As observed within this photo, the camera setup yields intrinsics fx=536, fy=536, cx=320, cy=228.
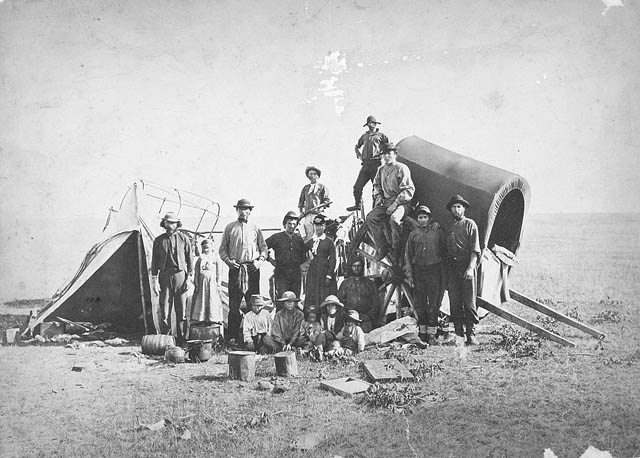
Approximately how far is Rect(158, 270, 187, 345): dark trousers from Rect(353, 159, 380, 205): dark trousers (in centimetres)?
332

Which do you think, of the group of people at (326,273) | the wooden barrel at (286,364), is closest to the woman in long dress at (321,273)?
the group of people at (326,273)

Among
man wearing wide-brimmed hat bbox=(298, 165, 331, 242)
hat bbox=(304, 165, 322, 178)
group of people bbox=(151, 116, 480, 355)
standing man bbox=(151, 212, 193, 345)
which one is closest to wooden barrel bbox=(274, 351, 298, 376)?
group of people bbox=(151, 116, 480, 355)

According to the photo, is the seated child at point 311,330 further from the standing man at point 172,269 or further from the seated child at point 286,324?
the standing man at point 172,269

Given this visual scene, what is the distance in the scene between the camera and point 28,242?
7.78 meters

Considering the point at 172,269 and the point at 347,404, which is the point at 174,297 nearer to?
the point at 172,269

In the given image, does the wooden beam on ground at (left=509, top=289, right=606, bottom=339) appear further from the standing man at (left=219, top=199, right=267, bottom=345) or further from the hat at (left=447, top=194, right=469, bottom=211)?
the standing man at (left=219, top=199, right=267, bottom=345)

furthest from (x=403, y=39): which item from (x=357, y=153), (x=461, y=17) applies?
(x=357, y=153)

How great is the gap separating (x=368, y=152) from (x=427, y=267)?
7.98 ft

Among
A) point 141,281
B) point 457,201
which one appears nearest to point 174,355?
point 141,281

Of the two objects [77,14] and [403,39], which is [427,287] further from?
[77,14]

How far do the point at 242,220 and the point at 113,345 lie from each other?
2.70 metres

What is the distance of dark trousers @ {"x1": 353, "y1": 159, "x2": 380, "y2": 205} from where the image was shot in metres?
9.18

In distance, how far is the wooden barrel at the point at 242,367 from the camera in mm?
Result: 6164

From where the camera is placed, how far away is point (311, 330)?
705 centimetres
